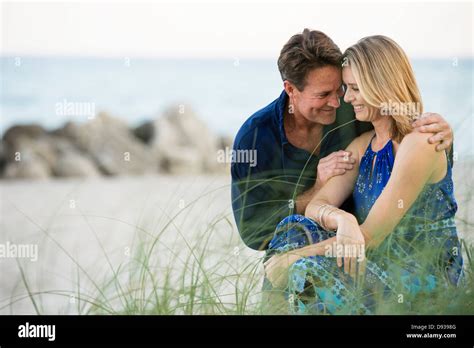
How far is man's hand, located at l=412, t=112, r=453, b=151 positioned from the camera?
3.51m

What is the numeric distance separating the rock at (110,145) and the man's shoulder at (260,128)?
0.57 metres

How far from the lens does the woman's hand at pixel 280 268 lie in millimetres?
3516

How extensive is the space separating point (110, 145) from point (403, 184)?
150 cm

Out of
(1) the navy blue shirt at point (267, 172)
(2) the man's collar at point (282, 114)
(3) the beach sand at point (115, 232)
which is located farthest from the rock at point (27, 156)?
(2) the man's collar at point (282, 114)

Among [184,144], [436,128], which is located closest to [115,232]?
[184,144]

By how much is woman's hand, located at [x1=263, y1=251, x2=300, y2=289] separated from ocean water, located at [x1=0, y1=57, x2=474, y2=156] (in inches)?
26.5

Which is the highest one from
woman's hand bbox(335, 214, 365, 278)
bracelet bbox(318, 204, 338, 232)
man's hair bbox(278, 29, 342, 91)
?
man's hair bbox(278, 29, 342, 91)

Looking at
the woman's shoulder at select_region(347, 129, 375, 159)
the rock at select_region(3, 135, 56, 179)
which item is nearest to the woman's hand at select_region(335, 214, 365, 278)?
the woman's shoulder at select_region(347, 129, 375, 159)

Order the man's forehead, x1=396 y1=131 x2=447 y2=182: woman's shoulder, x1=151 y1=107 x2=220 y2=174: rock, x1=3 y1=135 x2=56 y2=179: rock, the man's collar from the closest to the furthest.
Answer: x1=396 y1=131 x2=447 y2=182: woman's shoulder, the man's forehead, the man's collar, x1=151 y1=107 x2=220 y2=174: rock, x1=3 y1=135 x2=56 y2=179: rock

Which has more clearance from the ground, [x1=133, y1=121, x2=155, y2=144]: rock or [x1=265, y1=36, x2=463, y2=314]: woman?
[x1=133, y1=121, x2=155, y2=144]: rock

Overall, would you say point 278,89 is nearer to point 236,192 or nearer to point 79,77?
point 236,192

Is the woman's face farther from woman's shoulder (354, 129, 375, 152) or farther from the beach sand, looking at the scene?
the beach sand

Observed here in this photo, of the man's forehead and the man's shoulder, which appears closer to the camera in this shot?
the man's forehead

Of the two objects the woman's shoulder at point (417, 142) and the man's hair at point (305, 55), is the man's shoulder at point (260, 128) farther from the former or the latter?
the woman's shoulder at point (417, 142)
